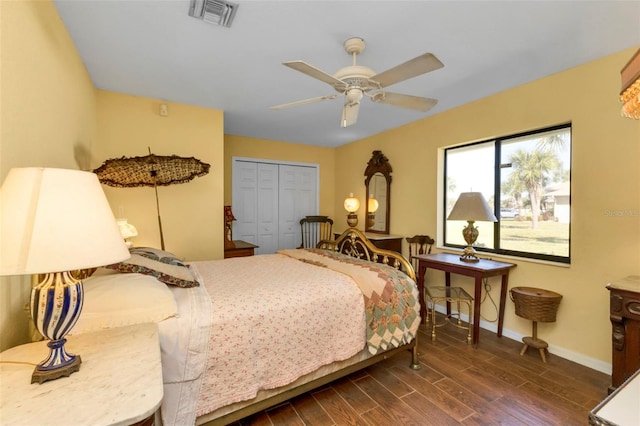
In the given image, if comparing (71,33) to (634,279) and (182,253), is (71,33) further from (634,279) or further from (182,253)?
(634,279)

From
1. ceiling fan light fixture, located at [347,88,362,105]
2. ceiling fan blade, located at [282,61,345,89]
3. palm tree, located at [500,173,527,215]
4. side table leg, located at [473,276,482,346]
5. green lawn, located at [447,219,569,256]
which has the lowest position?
side table leg, located at [473,276,482,346]

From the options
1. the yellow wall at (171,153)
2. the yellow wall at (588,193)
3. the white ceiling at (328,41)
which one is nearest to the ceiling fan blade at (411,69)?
the white ceiling at (328,41)

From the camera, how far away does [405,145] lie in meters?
4.21

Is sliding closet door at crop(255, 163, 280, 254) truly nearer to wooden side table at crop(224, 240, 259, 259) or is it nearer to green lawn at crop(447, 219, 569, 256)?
wooden side table at crop(224, 240, 259, 259)

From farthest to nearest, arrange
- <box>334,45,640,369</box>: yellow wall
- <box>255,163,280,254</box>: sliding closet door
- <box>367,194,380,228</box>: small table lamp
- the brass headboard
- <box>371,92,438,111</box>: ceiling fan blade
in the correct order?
<box>255,163,280,254</box>: sliding closet door
<box>367,194,380,228</box>: small table lamp
the brass headboard
<box>334,45,640,369</box>: yellow wall
<box>371,92,438,111</box>: ceiling fan blade

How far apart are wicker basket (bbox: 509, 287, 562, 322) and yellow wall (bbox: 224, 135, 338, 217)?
12.4ft

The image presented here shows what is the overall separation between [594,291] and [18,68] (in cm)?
414

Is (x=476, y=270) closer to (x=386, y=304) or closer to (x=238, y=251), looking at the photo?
(x=386, y=304)

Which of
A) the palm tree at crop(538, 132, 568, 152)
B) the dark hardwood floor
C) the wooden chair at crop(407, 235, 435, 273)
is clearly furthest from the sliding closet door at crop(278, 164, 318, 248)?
the palm tree at crop(538, 132, 568, 152)

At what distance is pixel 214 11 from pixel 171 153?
6.57 ft

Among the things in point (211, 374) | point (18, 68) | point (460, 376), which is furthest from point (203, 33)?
point (460, 376)

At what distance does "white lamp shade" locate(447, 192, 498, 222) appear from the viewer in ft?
9.41

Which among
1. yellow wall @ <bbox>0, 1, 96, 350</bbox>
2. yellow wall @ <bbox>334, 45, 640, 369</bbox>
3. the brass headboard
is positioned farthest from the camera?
the brass headboard

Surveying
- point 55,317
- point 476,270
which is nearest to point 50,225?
point 55,317
